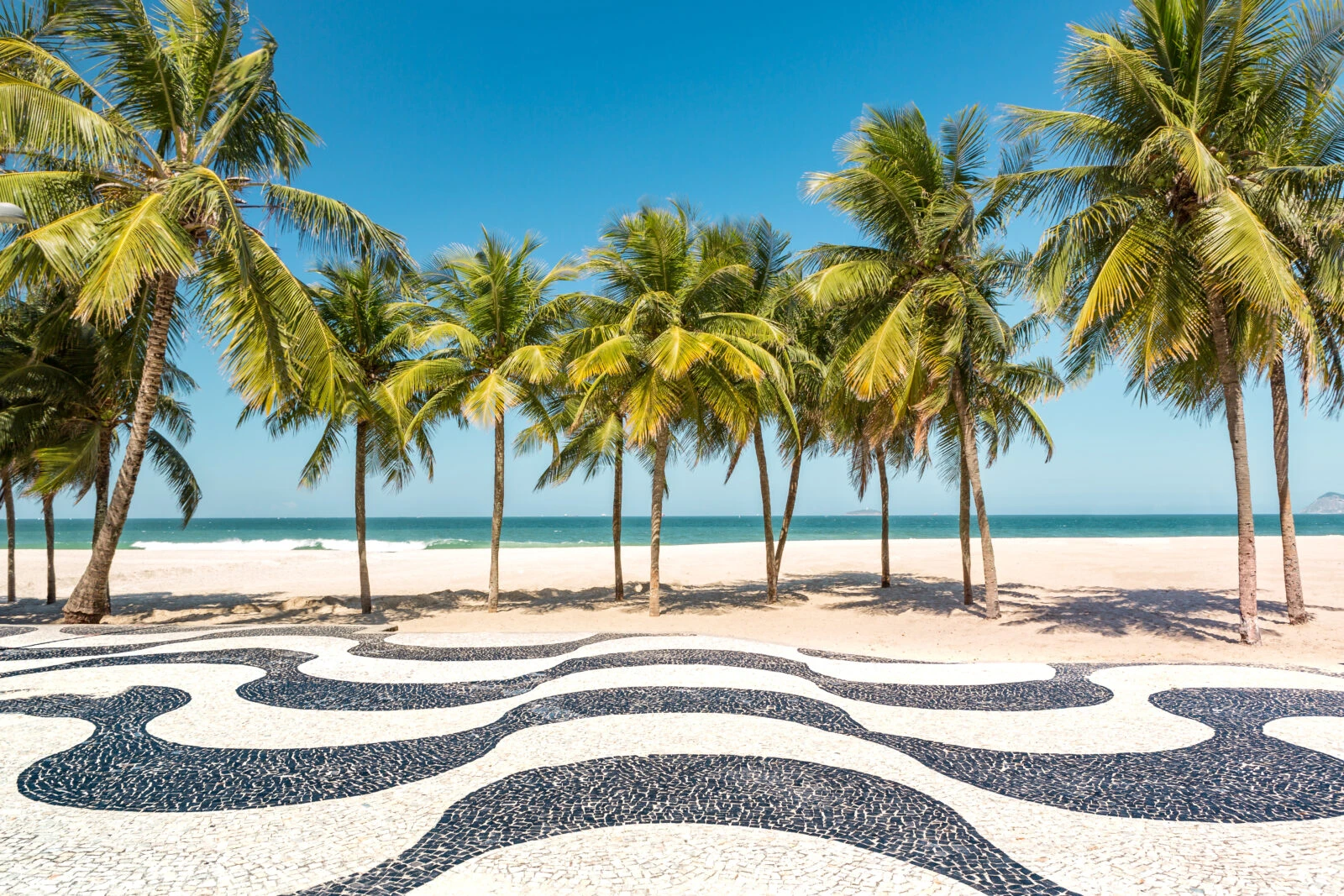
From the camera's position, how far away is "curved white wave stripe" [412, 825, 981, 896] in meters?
3.17

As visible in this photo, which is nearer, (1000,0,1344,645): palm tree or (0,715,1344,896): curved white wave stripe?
(0,715,1344,896): curved white wave stripe

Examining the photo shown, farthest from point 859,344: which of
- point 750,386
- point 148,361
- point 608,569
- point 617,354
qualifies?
point 608,569

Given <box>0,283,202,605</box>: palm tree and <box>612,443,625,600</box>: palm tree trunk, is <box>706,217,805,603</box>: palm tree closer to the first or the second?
<box>612,443,625,600</box>: palm tree trunk

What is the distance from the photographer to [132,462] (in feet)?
35.3

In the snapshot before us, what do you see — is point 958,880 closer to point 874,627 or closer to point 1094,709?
point 1094,709

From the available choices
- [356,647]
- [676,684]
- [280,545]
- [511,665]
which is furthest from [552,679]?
[280,545]

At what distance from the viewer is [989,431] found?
1505 centimetres

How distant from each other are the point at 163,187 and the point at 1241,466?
15.7m

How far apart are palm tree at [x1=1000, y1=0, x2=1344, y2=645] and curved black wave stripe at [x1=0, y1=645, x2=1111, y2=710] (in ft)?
15.2

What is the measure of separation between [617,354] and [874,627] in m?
6.43

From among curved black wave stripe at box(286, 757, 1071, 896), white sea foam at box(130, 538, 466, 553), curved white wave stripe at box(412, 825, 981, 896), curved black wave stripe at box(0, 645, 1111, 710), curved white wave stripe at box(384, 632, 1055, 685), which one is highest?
curved white wave stripe at box(412, 825, 981, 896)

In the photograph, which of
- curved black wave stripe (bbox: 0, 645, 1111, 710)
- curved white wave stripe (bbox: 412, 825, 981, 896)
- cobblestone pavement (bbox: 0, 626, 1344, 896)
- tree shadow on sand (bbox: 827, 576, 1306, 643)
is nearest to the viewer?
curved white wave stripe (bbox: 412, 825, 981, 896)

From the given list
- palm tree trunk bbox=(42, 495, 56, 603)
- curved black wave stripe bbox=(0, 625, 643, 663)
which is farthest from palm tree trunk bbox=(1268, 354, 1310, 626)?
palm tree trunk bbox=(42, 495, 56, 603)

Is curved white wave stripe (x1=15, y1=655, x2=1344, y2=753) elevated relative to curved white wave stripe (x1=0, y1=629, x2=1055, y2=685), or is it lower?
elevated
